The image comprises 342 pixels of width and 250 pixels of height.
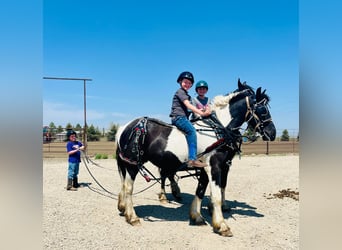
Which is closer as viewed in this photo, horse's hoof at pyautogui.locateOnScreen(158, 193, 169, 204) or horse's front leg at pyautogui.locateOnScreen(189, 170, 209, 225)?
horse's front leg at pyautogui.locateOnScreen(189, 170, 209, 225)

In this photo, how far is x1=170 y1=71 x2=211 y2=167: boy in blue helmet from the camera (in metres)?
5.19

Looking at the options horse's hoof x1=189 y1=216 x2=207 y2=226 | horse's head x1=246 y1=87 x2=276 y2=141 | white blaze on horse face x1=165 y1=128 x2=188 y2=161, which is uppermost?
horse's head x1=246 y1=87 x2=276 y2=141

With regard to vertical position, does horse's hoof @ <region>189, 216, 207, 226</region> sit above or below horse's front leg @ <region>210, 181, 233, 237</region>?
below

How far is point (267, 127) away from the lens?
5246mm

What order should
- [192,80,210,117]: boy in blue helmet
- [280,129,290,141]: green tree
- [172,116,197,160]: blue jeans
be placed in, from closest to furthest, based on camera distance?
[172,116,197,160]: blue jeans
[192,80,210,117]: boy in blue helmet
[280,129,290,141]: green tree

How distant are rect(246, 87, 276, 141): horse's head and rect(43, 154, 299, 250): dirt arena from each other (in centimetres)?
187

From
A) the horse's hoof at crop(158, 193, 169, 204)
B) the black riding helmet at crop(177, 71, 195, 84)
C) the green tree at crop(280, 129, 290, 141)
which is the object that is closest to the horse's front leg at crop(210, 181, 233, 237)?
the black riding helmet at crop(177, 71, 195, 84)

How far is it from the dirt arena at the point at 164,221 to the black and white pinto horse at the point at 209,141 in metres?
0.40

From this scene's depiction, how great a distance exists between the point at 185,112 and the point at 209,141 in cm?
79

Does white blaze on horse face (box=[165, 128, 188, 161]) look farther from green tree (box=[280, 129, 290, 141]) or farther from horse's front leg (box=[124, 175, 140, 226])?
green tree (box=[280, 129, 290, 141])

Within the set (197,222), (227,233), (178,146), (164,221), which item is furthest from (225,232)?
(178,146)

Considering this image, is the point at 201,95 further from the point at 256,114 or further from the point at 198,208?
the point at 198,208
